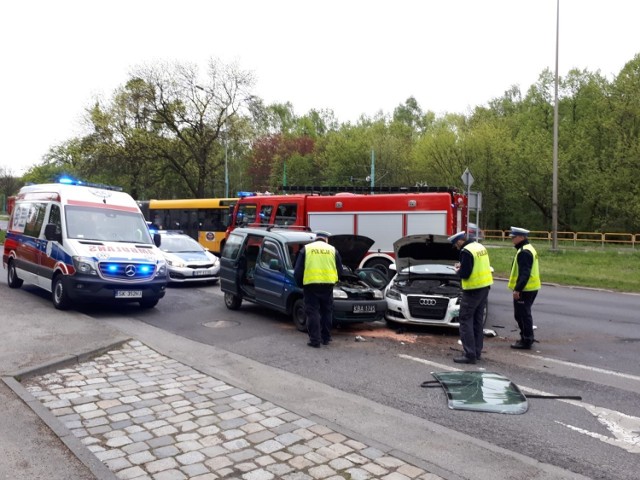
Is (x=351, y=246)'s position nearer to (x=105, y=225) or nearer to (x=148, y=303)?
(x=148, y=303)

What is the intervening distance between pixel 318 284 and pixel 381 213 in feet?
24.7

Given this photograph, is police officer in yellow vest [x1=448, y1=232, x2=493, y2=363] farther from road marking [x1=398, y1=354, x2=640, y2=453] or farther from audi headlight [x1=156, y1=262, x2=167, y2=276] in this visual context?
audi headlight [x1=156, y1=262, x2=167, y2=276]

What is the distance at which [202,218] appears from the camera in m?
23.8

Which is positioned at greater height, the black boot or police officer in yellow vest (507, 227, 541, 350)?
police officer in yellow vest (507, 227, 541, 350)

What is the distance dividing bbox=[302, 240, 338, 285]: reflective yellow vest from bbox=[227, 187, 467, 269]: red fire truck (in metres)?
6.84

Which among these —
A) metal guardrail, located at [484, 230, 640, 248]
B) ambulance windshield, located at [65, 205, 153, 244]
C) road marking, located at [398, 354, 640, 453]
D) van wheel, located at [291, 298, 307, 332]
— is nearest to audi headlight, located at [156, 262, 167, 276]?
ambulance windshield, located at [65, 205, 153, 244]

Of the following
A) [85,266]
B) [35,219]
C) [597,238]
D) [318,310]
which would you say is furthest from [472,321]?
[597,238]

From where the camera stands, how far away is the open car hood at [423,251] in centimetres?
1017

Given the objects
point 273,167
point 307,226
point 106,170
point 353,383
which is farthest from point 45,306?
point 273,167

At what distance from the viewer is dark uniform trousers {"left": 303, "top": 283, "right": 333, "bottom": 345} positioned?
312 inches

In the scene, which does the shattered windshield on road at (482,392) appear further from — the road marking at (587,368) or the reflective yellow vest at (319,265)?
the reflective yellow vest at (319,265)

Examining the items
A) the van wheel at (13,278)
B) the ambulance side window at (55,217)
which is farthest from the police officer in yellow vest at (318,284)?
the van wheel at (13,278)

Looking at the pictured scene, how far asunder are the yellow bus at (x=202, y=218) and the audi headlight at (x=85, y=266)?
12.1 metres

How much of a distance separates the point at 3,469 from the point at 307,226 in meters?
13.0
